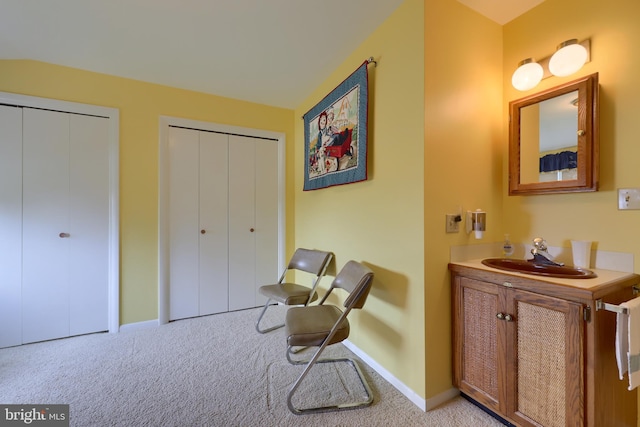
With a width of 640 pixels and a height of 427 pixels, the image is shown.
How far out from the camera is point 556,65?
4.77 feet

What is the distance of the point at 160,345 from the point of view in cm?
217

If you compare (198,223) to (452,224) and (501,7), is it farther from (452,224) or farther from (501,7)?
(501,7)

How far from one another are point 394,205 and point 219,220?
1986 mm

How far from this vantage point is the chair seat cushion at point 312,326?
1487 mm

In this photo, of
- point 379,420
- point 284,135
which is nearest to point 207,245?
point 284,135

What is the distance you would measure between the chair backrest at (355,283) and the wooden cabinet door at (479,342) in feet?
1.77

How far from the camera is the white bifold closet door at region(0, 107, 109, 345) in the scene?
7.04ft

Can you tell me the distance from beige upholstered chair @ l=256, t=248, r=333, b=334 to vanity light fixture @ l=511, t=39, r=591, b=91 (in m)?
1.84

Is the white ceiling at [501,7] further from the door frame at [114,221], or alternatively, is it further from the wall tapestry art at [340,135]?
the door frame at [114,221]

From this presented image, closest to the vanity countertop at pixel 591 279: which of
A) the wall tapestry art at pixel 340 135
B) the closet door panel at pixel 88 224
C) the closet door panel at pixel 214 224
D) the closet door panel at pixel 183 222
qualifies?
the wall tapestry art at pixel 340 135

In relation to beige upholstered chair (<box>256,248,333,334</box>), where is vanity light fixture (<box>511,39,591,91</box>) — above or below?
above

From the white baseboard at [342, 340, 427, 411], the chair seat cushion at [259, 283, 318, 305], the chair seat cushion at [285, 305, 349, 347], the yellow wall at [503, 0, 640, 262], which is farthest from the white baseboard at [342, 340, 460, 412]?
the yellow wall at [503, 0, 640, 262]

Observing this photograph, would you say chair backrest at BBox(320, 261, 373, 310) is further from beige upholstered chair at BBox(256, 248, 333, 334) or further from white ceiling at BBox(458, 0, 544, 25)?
white ceiling at BBox(458, 0, 544, 25)

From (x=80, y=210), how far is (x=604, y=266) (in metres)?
3.79
